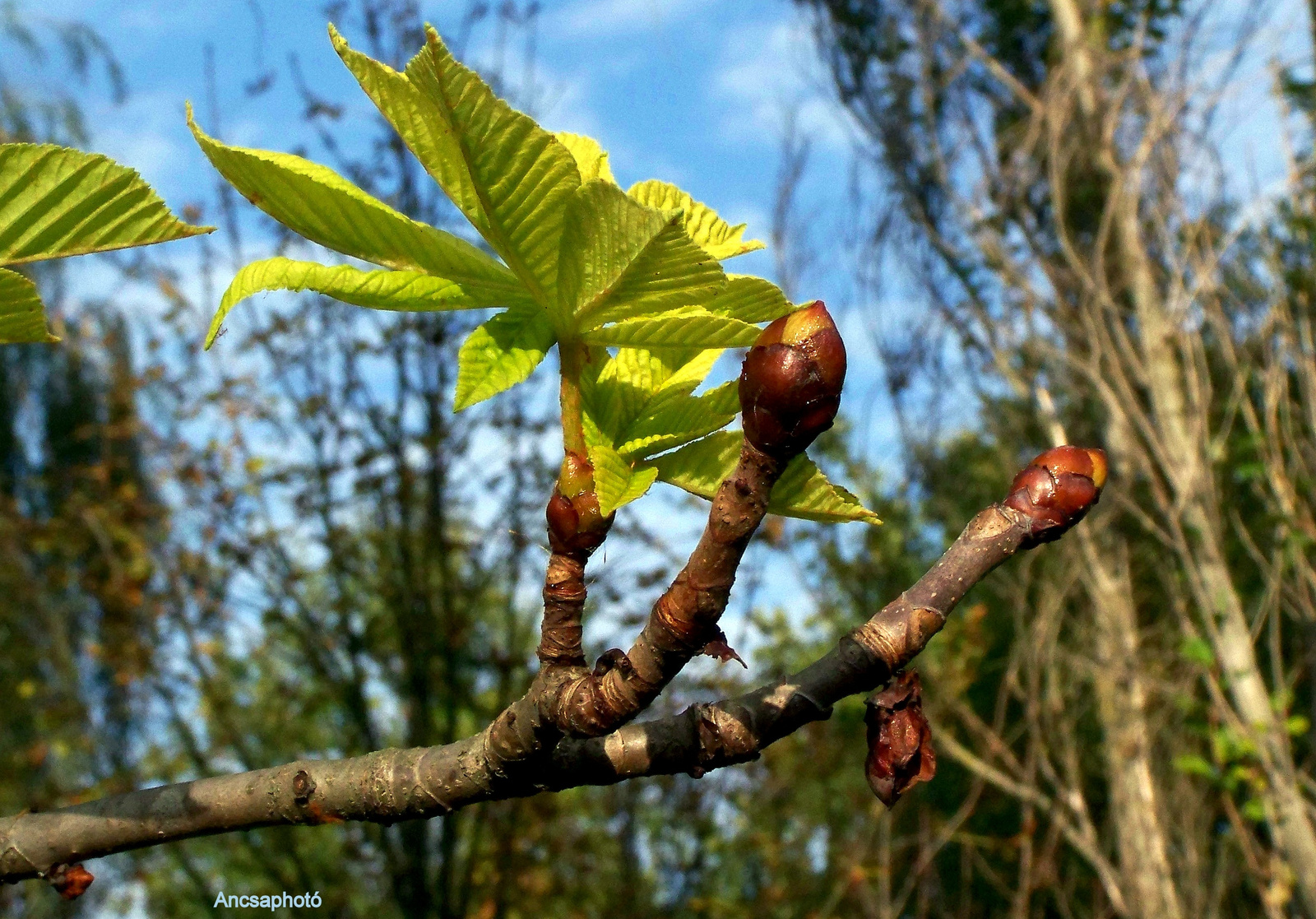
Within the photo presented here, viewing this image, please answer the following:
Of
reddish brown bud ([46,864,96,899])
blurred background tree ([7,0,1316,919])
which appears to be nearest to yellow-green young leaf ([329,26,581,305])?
reddish brown bud ([46,864,96,899])

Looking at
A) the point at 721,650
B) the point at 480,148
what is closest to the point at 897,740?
the point at 721,650

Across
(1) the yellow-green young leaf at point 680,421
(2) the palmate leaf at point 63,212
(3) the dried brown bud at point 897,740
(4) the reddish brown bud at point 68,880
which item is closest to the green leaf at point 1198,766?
(3) the dried brown bud at point 897,740

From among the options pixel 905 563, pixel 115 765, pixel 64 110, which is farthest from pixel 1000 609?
pixel 64 110

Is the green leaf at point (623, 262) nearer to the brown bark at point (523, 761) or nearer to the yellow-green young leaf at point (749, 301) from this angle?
the yellow-green young leaf at point (749, 301)

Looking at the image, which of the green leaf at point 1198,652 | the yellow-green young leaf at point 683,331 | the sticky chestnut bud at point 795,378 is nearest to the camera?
the sticky chestnut bud at point 795,378

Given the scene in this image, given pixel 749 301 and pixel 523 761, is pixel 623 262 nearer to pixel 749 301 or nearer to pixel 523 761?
pixel 749 301
